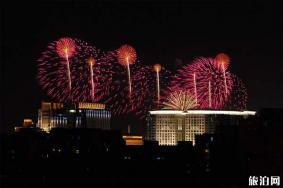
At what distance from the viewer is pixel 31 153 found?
74.9m

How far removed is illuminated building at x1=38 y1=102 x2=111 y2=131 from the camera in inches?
4938

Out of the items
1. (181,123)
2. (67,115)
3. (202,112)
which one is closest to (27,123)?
(67,115)

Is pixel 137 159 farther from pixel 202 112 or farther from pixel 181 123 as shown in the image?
pixel 181 123

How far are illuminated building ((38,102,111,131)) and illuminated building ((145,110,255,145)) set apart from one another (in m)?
10.6

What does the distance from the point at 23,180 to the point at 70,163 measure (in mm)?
5030

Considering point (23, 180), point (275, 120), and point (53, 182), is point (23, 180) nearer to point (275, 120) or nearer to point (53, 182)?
point (53, 182)

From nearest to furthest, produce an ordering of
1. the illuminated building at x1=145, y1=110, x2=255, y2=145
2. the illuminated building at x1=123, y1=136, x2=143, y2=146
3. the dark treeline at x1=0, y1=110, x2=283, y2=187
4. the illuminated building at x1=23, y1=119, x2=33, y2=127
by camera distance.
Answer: the dark treeline at x1=0, y1=110, x2=283, y2=187
the illuminated building at x1=123, y1=136, x2=143, y2=146
the illuminated building at x1=23, y1=119, x2=33, y2=127
the illuminated building at x1=145, y1=110, x2=255, y2=145

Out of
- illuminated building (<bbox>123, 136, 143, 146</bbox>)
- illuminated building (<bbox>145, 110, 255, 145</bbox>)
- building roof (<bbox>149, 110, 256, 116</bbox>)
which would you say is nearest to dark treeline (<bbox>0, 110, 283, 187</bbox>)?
illuminated building (<bbox>123, 136, 143, 146</bbox>)

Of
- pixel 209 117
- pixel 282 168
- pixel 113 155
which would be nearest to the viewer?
pixel 282 168

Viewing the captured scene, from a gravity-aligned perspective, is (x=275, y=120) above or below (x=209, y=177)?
above

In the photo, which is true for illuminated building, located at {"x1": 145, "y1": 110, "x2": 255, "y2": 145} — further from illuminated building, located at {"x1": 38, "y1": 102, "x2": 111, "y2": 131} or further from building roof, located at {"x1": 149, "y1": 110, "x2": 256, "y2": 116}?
illuminated building, located at {"x1": 38, "y1": 102, "x2": 111, "y2": 131}

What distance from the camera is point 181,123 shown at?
118188 mm

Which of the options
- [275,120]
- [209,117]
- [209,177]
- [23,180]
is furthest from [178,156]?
[209,117]

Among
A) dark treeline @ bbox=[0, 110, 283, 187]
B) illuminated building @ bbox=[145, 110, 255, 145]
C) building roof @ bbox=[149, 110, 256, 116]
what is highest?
building roof @ bbox=[149, 110, 256, 116]
